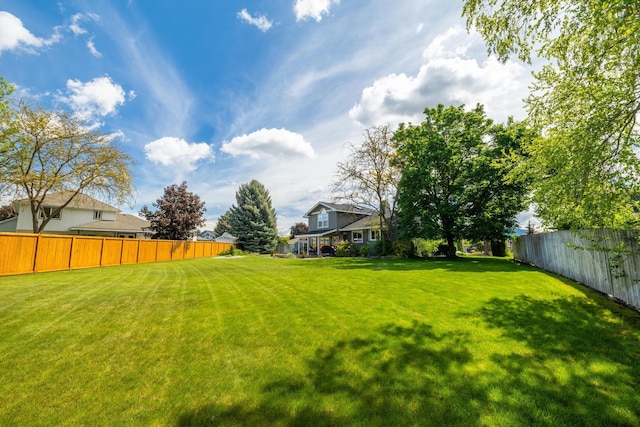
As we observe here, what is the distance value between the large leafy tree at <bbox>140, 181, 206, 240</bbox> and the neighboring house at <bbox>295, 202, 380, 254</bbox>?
13.3 meters

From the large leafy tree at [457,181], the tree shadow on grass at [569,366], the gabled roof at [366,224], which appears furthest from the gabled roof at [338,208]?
the tree shadow on grass at [569,366]

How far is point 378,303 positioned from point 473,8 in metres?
8.31

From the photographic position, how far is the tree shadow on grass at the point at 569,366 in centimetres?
297

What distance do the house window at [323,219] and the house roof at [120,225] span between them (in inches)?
885

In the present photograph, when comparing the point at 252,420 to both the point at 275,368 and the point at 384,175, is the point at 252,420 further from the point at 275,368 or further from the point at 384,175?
the point at 384,175

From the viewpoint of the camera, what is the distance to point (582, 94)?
6754 mm

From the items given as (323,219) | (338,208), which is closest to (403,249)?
(338,208)

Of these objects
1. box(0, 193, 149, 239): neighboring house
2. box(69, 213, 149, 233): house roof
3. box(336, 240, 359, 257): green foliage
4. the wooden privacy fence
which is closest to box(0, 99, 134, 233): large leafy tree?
the wooden privacy fence

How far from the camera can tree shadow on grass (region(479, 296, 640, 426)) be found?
9.76ft

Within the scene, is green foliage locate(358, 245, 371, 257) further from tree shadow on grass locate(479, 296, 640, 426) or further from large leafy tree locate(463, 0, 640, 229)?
tree shadow on grass locate(479, 296, 640, 426)

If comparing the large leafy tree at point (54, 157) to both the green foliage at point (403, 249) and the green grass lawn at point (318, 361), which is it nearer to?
the green grass lawn at point (318, 361)

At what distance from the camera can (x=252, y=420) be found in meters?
2.82

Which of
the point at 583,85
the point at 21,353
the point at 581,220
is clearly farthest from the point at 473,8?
the point at 21,353

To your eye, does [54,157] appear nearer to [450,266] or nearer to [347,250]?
[347,250]
